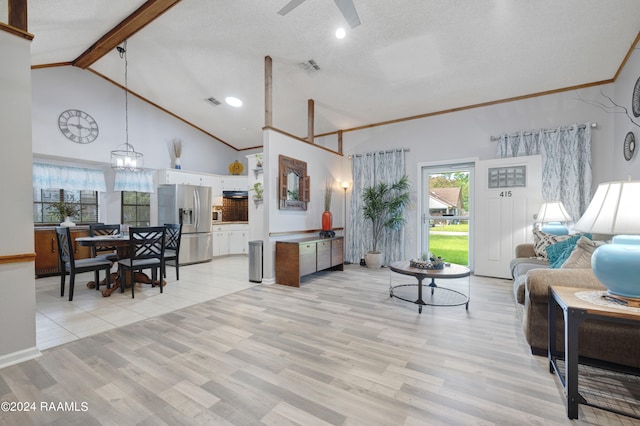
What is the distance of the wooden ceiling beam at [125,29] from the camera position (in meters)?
3.59

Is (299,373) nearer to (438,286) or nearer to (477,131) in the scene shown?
(438,286)

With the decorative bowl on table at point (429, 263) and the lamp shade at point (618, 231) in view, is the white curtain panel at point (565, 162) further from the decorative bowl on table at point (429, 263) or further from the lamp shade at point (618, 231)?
the lamp shade at point (618, 231)

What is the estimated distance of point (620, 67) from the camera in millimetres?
3830

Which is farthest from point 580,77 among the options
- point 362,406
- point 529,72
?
point 362,406

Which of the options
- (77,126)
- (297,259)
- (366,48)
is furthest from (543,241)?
(77,126)

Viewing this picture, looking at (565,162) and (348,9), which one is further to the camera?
(565,162)

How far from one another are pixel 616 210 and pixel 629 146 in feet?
9.95

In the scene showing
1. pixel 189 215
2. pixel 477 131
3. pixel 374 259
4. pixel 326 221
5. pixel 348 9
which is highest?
pixel 348 9

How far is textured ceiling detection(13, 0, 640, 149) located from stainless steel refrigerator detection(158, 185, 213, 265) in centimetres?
218

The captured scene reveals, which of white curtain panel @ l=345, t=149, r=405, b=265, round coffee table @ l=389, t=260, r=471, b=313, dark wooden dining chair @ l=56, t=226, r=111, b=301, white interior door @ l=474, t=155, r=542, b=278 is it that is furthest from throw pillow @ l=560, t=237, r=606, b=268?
dark wooden dining chair @ l=56, t=226, r=111, b=301

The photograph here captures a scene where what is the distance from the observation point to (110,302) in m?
3.58

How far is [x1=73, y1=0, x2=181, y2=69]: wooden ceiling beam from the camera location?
3.59 m

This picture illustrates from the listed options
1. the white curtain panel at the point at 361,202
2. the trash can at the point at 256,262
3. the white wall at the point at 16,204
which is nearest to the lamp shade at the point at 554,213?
the white curtain panel at the point at 361,202

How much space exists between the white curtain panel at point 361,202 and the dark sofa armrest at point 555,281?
11.9 feet
